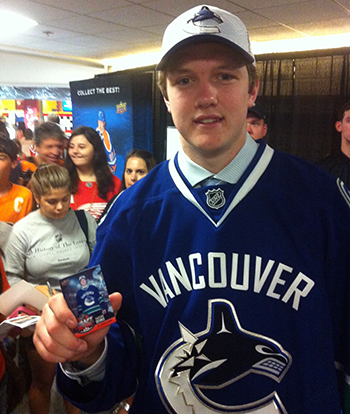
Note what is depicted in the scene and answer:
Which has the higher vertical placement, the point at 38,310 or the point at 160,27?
the point at 160,27

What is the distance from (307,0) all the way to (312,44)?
181 centimetres

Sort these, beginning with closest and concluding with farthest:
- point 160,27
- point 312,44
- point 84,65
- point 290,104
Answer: point 290,104 → point 160,27 → point 312,44 → point 84,65

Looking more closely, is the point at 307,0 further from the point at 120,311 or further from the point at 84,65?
the point at 84,65

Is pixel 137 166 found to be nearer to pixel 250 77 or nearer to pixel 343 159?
pixel 343 159

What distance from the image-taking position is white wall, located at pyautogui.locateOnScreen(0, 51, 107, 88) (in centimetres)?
740

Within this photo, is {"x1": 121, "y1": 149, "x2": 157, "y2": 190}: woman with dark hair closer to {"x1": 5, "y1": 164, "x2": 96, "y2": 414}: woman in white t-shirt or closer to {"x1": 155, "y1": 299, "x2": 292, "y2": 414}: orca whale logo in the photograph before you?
{"x1": 5, "y1": 164, "x2": 96, "y2": 414}: woman in white t-shirt

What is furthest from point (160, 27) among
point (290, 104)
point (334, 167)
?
point (334, 167)

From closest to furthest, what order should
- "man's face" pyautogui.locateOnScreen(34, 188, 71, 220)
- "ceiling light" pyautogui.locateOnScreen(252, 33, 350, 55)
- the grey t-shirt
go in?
the grey t-shirt, "man's face" pyautogui.locateOnScreen(34, 188, 71, 220), "ceiling light" pyautogui.locateOnScreen(252, 33, 350, 55)

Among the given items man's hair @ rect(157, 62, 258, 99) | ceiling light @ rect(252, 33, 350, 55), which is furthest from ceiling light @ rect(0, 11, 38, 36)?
man's hair @ rect(157, 62, 258, 99)

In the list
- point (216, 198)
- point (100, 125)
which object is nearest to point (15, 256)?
point (216, 198)

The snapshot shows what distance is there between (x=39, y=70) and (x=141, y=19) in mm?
3918

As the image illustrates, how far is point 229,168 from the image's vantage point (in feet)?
2.88

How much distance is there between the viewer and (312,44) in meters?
5.57

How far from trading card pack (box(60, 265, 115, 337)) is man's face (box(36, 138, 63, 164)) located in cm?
331
